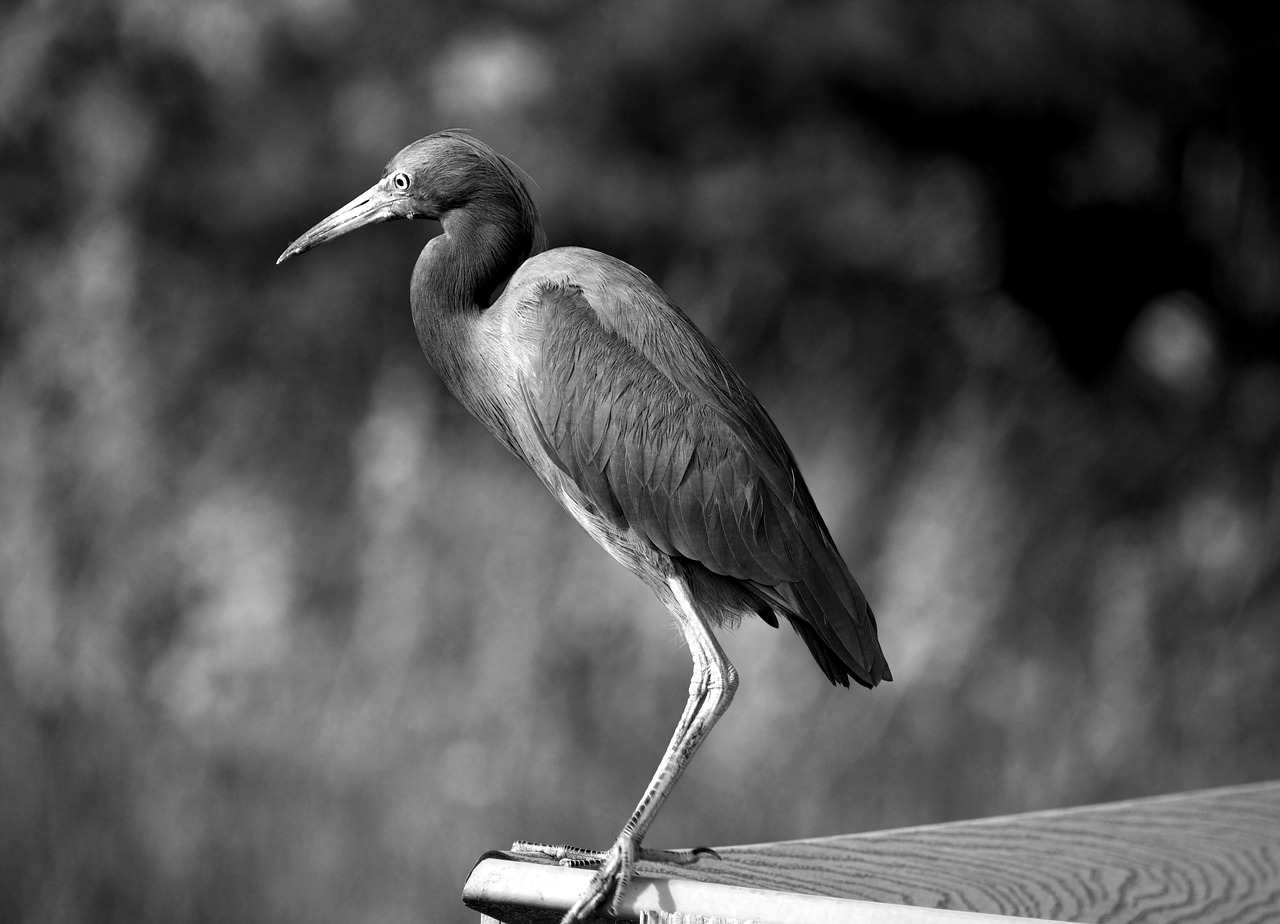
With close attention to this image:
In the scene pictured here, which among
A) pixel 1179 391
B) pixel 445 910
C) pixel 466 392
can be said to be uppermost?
pixel 1179 391

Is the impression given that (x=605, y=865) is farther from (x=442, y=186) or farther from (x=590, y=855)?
(x=442, y=186)

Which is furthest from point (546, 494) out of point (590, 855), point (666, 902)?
point (666, 902)

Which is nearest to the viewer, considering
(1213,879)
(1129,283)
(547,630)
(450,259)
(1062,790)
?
(450,259)

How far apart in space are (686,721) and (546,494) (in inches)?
65.1

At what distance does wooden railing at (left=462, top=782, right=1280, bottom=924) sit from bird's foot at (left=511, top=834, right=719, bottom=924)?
11 mm

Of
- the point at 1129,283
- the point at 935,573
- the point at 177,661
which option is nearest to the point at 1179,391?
the point at 1129,283

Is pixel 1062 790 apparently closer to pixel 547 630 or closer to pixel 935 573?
pixel 935 573

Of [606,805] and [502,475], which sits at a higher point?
[502,475]

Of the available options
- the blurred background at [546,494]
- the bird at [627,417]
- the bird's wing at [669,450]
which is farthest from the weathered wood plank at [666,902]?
the blurred background at [546,494]

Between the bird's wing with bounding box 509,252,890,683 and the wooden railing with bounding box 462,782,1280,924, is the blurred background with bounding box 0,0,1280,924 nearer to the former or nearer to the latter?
the wooden railing with bounding box 462,782,1280,924

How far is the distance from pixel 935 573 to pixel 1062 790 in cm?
58

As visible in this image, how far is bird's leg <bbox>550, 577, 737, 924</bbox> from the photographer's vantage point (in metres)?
1.07

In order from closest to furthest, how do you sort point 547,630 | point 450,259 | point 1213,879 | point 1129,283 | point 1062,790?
1. point 450,259
2. point 1213,879
3. point 547,630
4. point 1062,790
5. point 1129,283

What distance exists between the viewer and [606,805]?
261 cm
